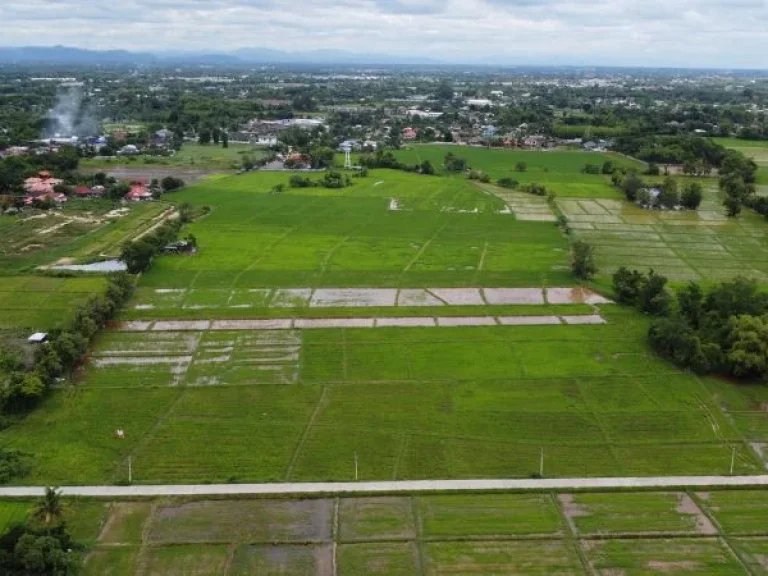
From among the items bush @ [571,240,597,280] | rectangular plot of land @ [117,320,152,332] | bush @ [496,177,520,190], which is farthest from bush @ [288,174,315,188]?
rectangular plot of land @ [117,320,152,332]

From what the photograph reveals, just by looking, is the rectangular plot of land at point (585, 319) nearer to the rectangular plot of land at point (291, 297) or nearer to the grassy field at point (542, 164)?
the rectangular plot of land at point (291, 297)

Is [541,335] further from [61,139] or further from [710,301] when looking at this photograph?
[61,139]

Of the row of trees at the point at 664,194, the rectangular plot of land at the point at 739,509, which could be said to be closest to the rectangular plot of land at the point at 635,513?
the rectangular plot of land at the point at 739,509

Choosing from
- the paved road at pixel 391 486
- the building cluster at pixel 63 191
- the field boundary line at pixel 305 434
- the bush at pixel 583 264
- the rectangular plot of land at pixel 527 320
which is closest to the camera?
the paved road at pixel 391 486

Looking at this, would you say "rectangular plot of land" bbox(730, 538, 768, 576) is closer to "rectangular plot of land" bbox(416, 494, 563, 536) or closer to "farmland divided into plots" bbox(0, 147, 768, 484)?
"farmland divided into plots" bbox(0, 147, 768, 484)

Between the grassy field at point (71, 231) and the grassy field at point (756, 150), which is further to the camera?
the grassy field at point (756, 150)

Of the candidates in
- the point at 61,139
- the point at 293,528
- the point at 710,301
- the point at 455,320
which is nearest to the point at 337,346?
the point at 455,320
